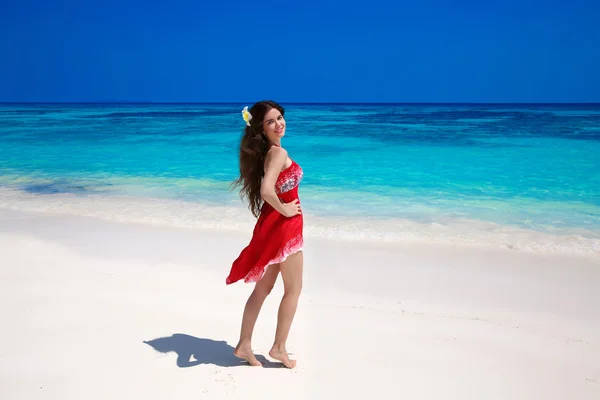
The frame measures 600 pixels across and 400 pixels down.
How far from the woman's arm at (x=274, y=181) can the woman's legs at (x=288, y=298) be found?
0.25 meters

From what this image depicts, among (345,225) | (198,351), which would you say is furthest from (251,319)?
(345,225)

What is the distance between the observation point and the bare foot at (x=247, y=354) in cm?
280

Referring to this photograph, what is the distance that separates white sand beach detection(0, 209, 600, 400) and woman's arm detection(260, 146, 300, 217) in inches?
34.6

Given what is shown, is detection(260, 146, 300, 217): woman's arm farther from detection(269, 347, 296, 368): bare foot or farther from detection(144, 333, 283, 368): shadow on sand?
detection(144, 333, 283, 368): shadow on sand

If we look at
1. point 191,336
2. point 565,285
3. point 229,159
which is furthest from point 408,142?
point 191,336

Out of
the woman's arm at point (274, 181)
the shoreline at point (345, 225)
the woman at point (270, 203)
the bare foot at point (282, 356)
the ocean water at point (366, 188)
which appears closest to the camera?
the woman's arm at point (274, 181)

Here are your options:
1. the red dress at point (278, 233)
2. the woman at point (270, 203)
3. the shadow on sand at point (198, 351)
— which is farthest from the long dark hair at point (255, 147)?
the shadow on sand at point (198, 351)

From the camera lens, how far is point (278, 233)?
8.62 ft

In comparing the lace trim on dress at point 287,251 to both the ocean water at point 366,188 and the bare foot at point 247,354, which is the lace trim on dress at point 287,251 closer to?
the bare foot at point 247,354

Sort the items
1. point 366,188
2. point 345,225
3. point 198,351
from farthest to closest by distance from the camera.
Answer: point 366,188 < point 345,225 < point 198,351

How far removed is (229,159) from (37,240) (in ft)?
31.5

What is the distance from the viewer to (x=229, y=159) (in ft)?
48.4

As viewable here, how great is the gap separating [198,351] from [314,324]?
32.0 inches

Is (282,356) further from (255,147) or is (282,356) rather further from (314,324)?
(255,147)
